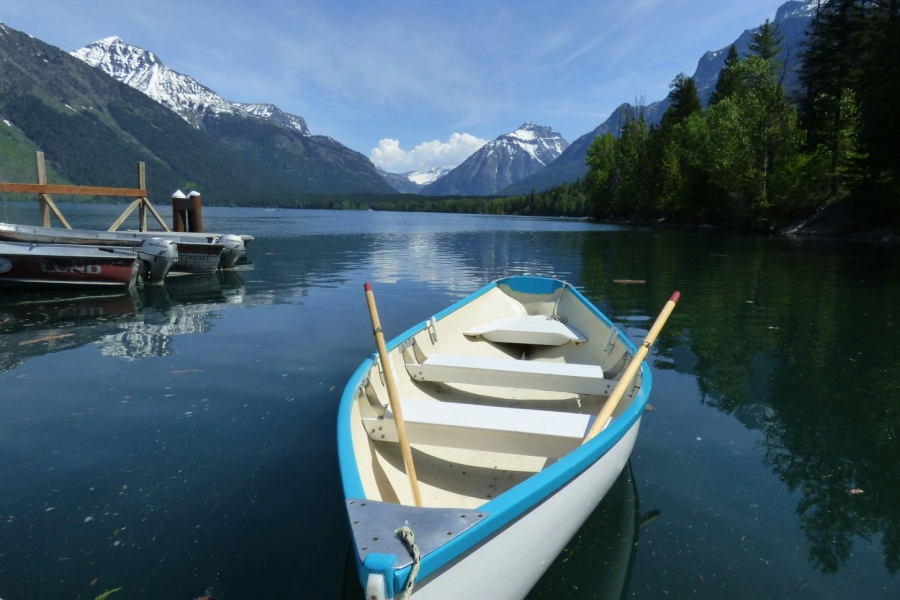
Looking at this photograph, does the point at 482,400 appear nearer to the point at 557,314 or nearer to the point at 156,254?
the point at 557,314

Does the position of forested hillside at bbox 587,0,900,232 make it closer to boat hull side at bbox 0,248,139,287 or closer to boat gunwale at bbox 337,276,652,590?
boat gunwale at bbox 337,276,652,590

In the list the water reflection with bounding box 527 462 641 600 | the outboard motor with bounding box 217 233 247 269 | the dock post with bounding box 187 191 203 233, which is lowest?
the water reflection with bounding box 527 462 641 600

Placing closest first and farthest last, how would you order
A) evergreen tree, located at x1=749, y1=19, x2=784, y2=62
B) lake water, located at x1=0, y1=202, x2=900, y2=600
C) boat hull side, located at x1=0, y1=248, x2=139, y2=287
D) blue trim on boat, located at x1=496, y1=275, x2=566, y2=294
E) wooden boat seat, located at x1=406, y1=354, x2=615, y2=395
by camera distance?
lake water, located at x1=0, y1=202, x2=900, y2=600 → wooden boat seat, located at x1=406, y1=354, x2=615, y2=395 → blue trim on boat, located at x1=496, y1=275, x2=566, y2=294 → boat hull side, located at x1=0, y1=248, x2=139, y2=287 → evergreen tree, located at x1=749, y1=19, x2=784, y2=62

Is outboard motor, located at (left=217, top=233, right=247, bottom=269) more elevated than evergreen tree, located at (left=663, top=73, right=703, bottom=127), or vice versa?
evergreen tree, located at (left=663, top=73, right=703, bottom=127)

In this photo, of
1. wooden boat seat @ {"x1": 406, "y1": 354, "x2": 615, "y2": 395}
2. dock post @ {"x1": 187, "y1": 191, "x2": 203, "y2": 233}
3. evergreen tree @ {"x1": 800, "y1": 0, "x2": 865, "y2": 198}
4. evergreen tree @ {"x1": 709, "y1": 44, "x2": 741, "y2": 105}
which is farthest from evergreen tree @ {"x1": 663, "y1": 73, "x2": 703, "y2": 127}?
wooden boat seat @ {"x1": 406, "y1": 354, "x2": 615, "y2": 395}

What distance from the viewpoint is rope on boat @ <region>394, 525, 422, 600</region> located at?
2021mm

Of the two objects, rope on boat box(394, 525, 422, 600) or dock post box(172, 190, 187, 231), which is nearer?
rope on boat box(394, 525, 422, 600)

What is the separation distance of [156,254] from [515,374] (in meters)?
14.4

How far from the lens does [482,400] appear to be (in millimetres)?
5945

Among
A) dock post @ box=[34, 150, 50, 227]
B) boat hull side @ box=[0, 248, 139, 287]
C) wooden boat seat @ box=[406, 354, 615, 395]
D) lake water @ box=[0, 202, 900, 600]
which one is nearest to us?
lake water @ box=[0, 202, 900, 600]

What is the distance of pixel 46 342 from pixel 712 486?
440 inches

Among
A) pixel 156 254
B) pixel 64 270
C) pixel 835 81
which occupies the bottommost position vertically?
pixel 64 270

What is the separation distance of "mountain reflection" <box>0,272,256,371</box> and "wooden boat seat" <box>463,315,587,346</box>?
18.7 ft

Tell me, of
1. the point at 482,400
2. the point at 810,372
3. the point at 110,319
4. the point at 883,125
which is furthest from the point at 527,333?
the point at 883,125
